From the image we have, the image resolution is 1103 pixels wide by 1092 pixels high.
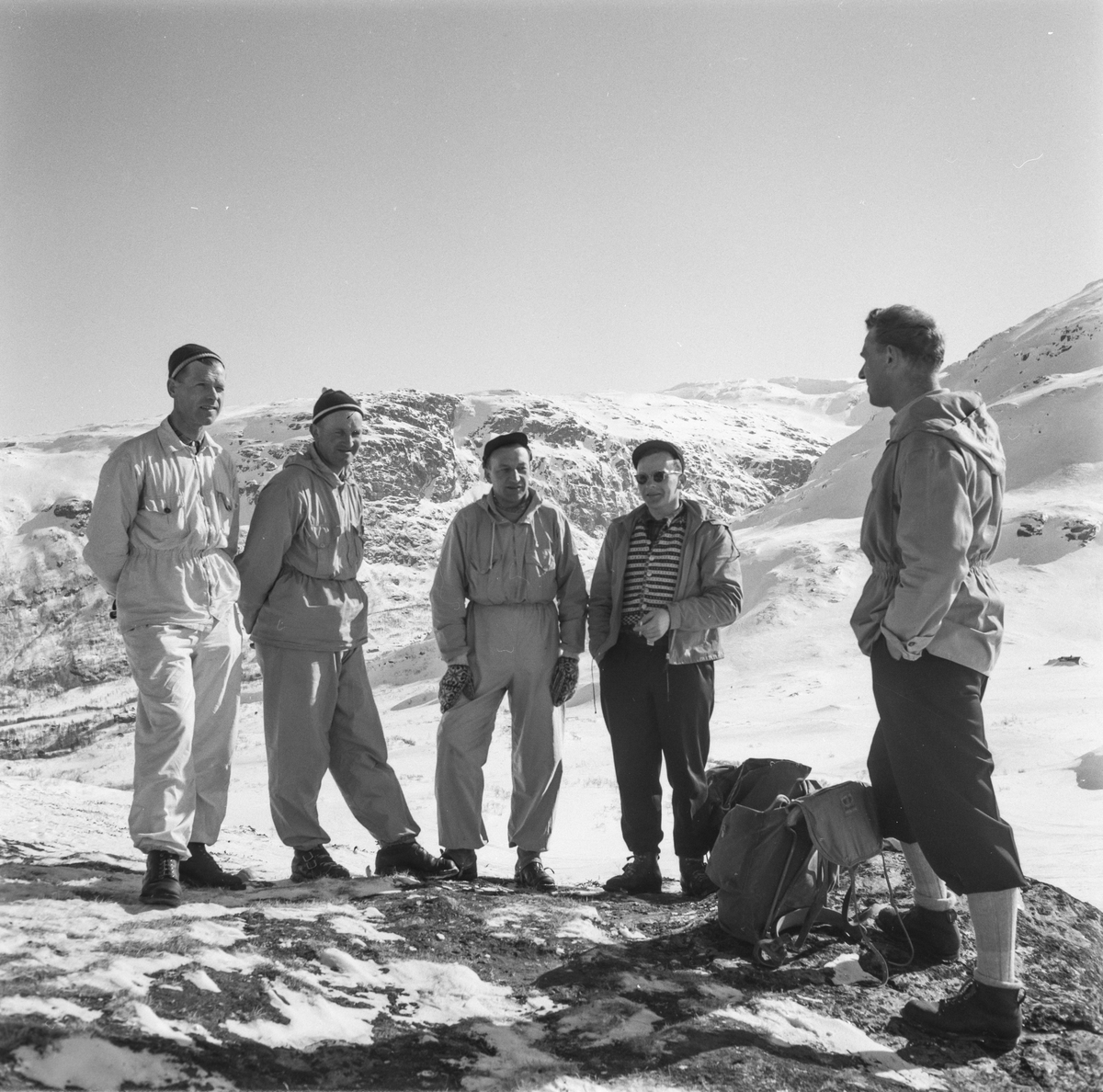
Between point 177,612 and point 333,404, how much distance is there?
4.46ft

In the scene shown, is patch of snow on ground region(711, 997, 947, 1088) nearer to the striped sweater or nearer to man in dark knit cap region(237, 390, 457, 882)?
man in dark knit cap region(237, 390, 457, 882)

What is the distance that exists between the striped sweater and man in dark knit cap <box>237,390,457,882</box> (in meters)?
1.38

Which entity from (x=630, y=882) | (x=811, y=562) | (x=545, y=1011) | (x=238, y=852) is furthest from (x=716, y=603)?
(x=811, y=562)

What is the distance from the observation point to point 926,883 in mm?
3781

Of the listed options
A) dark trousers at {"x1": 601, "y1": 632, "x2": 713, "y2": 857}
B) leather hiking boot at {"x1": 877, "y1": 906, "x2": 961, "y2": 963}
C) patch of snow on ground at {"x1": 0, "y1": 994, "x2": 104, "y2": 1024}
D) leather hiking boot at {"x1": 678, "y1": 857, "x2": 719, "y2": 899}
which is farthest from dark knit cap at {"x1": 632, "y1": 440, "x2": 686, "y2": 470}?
patch of snow on ground at {"x1": 0, "y1": 994, "x2": 104, "y2": 1024}

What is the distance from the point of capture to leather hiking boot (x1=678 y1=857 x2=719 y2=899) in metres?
4.63

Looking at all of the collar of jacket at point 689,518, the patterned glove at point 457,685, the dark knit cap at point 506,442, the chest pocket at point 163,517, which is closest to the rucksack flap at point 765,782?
the collar of jacket at point 689,518

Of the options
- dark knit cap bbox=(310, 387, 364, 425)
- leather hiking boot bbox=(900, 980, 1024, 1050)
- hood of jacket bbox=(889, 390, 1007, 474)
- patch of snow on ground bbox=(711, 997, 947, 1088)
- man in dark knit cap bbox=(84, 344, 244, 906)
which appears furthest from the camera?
dark knit cap bbox=(310, 387, 364, 425)

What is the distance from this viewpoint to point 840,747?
1694cm

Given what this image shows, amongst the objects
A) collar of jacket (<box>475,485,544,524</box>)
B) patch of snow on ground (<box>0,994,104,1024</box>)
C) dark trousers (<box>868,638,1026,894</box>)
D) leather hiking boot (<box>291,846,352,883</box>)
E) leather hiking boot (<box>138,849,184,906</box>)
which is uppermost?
collar of jacket (<box>475,485,544,524</box>)

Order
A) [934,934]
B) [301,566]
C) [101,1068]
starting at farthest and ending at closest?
[301,566] → [934,934] → [101,1068]

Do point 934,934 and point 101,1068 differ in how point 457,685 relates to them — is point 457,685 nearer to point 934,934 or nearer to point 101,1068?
point 934,934

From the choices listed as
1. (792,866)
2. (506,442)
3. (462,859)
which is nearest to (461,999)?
(792,866)

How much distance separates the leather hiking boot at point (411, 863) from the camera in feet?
15.4
